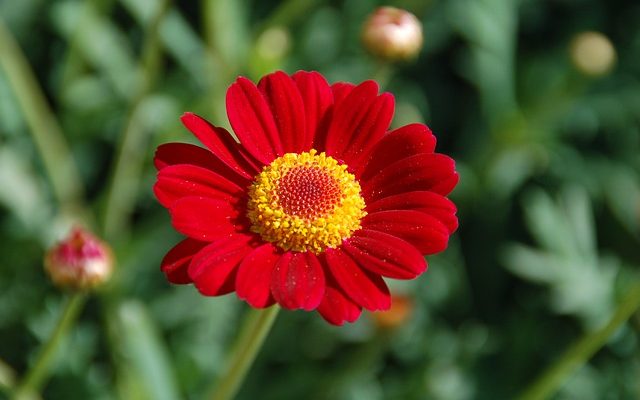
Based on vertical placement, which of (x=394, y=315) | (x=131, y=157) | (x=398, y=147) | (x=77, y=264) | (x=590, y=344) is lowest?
(x=394, y=315)

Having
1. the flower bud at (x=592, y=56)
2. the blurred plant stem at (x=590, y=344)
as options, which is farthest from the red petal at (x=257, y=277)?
the flower bud at (x=592, y=56)

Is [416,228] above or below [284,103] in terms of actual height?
below

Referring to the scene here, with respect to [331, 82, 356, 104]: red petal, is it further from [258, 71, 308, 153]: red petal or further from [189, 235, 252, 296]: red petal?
[189, 235, 252, 296]: red petal

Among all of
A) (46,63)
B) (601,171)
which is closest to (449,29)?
(601,171)

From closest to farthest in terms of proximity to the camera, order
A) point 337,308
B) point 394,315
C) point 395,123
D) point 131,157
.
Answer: point 337,308
point 394,315
point 131,157
point 395,123

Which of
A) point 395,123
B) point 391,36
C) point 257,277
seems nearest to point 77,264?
point 257,277

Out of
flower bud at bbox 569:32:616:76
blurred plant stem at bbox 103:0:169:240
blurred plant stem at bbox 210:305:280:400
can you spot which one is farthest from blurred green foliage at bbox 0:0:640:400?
blurred plant stem at bbox 210:305:280:400

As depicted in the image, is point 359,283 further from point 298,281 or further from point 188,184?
point 188,184

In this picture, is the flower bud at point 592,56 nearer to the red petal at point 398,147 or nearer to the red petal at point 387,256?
the red petal at point 398,147

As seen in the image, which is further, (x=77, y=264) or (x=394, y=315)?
(x=394, y=315)
